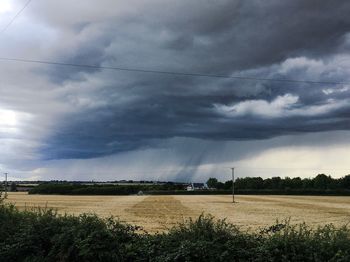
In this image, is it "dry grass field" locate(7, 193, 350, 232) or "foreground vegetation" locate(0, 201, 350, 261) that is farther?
"dry grass field" locate(7, 193, 350, 232)

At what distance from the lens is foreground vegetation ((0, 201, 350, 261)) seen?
11.0 metres

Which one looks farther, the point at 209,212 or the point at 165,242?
the point at 209,212

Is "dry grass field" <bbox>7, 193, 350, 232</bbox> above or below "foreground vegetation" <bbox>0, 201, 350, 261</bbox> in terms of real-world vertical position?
below

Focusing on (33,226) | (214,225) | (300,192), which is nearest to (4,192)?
(33,226)

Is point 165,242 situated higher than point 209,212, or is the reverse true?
point 165,242

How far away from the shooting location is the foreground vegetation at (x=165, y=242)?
11043 millimetres

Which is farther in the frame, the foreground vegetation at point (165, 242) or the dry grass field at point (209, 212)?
the dry grass field at point (209, 212)

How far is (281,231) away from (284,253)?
1353mm

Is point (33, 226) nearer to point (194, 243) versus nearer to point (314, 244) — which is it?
point (194, 243)

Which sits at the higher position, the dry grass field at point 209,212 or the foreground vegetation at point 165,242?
the foreground vegetation at point 165,242

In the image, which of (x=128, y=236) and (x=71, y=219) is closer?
(x=128, y=236)

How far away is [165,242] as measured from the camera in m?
12.5

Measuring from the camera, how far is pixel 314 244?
11.1 metres

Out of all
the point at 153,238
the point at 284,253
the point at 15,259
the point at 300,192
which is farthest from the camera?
the point at 300,192
